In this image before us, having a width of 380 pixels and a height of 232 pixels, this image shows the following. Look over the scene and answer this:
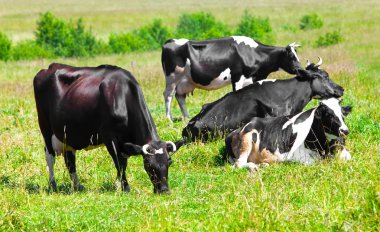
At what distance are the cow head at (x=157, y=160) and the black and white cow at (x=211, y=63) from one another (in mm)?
6371

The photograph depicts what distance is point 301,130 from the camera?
11000 millimetres

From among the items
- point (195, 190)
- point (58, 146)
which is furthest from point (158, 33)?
point (195, 190)

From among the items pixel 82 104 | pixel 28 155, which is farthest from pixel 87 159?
pixel 82 104

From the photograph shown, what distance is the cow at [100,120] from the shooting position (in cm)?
922

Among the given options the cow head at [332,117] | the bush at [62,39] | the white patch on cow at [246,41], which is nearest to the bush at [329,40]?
the bush at [62,39]

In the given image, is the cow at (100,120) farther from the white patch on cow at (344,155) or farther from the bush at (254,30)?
the bush at (254,30)

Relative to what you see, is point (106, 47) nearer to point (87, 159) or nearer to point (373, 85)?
point (373, 85)

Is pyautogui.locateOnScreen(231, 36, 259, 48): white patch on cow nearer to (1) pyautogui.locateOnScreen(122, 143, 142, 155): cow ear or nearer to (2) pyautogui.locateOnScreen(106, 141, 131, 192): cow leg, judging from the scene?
(2) pyautogui.locateOnScreen(106, 141, 131, 192): cow leg

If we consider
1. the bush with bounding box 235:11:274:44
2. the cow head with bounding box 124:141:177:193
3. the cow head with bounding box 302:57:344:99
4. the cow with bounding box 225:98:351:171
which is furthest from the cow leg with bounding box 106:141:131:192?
the bush with bounding box 235:11:274:44

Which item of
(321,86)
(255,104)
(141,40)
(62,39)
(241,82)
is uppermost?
(321,86)

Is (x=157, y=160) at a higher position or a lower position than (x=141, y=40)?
higher

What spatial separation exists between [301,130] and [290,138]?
21 cm

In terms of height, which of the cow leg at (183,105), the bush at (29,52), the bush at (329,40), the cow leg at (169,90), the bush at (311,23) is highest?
the cow leg at (169,90)

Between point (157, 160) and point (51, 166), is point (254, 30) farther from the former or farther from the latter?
point (157, 160)
